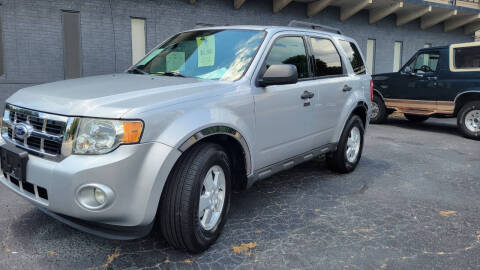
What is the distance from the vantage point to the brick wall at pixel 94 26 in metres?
9.48

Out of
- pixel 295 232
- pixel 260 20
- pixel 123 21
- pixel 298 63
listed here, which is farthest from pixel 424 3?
pixel 295 232

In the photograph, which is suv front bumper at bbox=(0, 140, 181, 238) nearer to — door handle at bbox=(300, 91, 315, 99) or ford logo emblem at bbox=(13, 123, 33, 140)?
ford logo emblem at bbox=(13, 123, 33, 140)

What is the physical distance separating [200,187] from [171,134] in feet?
1.48

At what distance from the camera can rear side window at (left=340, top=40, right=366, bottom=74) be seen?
531 cm

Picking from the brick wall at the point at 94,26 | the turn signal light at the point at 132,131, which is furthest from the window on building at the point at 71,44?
the turn signal light at the point at 132,131

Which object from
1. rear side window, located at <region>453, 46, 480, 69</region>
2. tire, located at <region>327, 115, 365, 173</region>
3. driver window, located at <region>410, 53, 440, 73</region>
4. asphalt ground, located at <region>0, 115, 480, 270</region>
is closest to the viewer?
asphalt ground, located at <region>0, 115, 480, 270</region>

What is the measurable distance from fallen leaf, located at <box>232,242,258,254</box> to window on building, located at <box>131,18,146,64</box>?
354 inches

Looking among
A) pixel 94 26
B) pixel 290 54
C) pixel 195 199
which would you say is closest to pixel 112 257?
pixel 195 199

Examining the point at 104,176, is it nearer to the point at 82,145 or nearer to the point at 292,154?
the point at 82,145

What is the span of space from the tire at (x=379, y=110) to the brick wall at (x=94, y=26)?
200 inches

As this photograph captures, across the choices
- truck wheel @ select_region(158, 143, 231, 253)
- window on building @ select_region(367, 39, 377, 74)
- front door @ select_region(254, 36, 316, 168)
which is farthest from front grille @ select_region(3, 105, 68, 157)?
window on building @ select_region(367, 39, 377, 74)

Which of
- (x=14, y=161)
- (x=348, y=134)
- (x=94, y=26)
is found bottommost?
(x=348, y=134)

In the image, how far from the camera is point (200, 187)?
2834 millimetres

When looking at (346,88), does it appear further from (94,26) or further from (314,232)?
(94,26)
